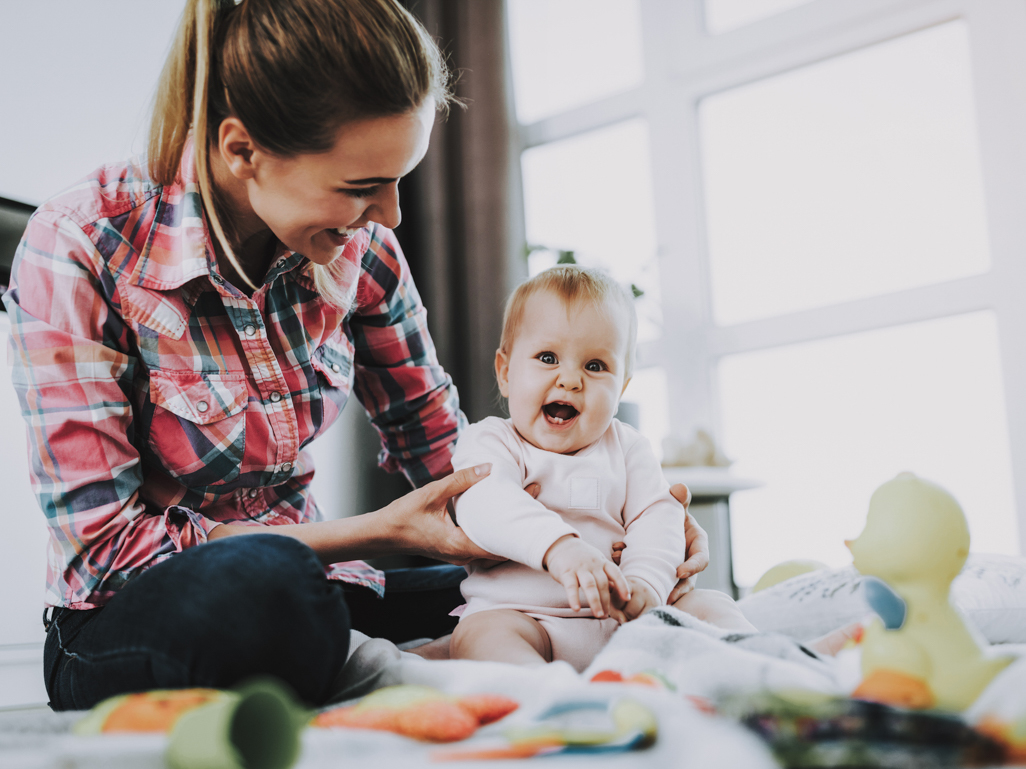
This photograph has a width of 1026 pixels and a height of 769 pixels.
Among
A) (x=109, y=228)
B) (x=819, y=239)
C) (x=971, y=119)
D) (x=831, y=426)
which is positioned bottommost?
(x=831, y=426)

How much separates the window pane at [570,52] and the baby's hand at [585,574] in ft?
7.18

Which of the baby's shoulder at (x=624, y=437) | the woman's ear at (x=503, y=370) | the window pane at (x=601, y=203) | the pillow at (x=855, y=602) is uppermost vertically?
the window pane at (x=601, y=203)

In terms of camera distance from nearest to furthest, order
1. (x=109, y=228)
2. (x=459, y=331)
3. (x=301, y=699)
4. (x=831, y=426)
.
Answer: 1. (x=301, y=699)
2. (x=109, y=228)
3. (x=831, y=426)
4. (x=459, y=331)

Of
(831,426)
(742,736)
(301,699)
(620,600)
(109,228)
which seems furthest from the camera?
(831,426)

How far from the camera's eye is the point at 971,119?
6.98 feet

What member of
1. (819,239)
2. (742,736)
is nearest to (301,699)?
(742,736)

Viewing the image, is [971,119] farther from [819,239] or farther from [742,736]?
[742,736]

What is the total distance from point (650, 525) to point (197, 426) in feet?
1.94

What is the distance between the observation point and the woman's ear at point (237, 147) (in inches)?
37.0

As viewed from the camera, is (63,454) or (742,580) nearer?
(63,454)

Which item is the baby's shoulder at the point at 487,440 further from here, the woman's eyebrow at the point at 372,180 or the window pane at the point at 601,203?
the window pane at the point at 601,203

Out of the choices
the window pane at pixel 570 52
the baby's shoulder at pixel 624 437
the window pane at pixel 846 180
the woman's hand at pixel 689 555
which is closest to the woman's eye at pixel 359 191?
the baby's shoulder at pixel 624 437

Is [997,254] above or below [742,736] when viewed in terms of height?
above

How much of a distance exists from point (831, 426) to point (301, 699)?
193 cm
